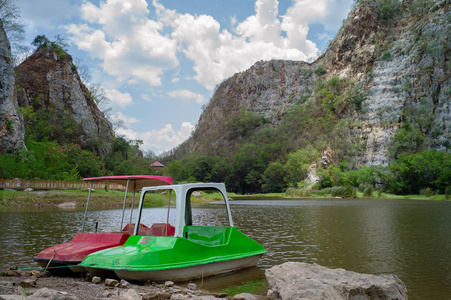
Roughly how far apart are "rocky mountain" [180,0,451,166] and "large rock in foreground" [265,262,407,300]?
56.5 meters

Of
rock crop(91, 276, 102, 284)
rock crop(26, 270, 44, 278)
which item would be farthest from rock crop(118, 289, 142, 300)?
rock crop(26, 270, 44, 278)

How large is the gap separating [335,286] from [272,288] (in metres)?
1.24

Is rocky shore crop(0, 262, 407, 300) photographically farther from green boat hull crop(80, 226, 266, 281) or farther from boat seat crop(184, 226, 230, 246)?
boat seat crop(184, 226, 230, 246)

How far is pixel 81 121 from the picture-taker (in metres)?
56.9

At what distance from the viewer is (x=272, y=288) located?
19.1 feet

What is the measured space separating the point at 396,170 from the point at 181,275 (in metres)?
53.8

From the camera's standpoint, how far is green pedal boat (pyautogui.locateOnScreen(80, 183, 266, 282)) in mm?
6395

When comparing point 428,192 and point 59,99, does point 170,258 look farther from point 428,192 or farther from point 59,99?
point 59,99

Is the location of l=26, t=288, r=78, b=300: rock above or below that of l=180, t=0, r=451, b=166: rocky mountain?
below

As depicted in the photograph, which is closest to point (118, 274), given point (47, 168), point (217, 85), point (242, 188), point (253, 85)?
point (47, 168)

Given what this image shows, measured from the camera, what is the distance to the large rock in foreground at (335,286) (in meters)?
4.90

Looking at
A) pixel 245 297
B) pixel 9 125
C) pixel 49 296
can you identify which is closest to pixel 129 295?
pixel 49 296

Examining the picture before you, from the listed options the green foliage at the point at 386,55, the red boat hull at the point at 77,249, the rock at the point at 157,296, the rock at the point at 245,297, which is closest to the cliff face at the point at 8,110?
the red boat hull at the point at 77,249

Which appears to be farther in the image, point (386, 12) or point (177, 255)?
point (386, 12)
